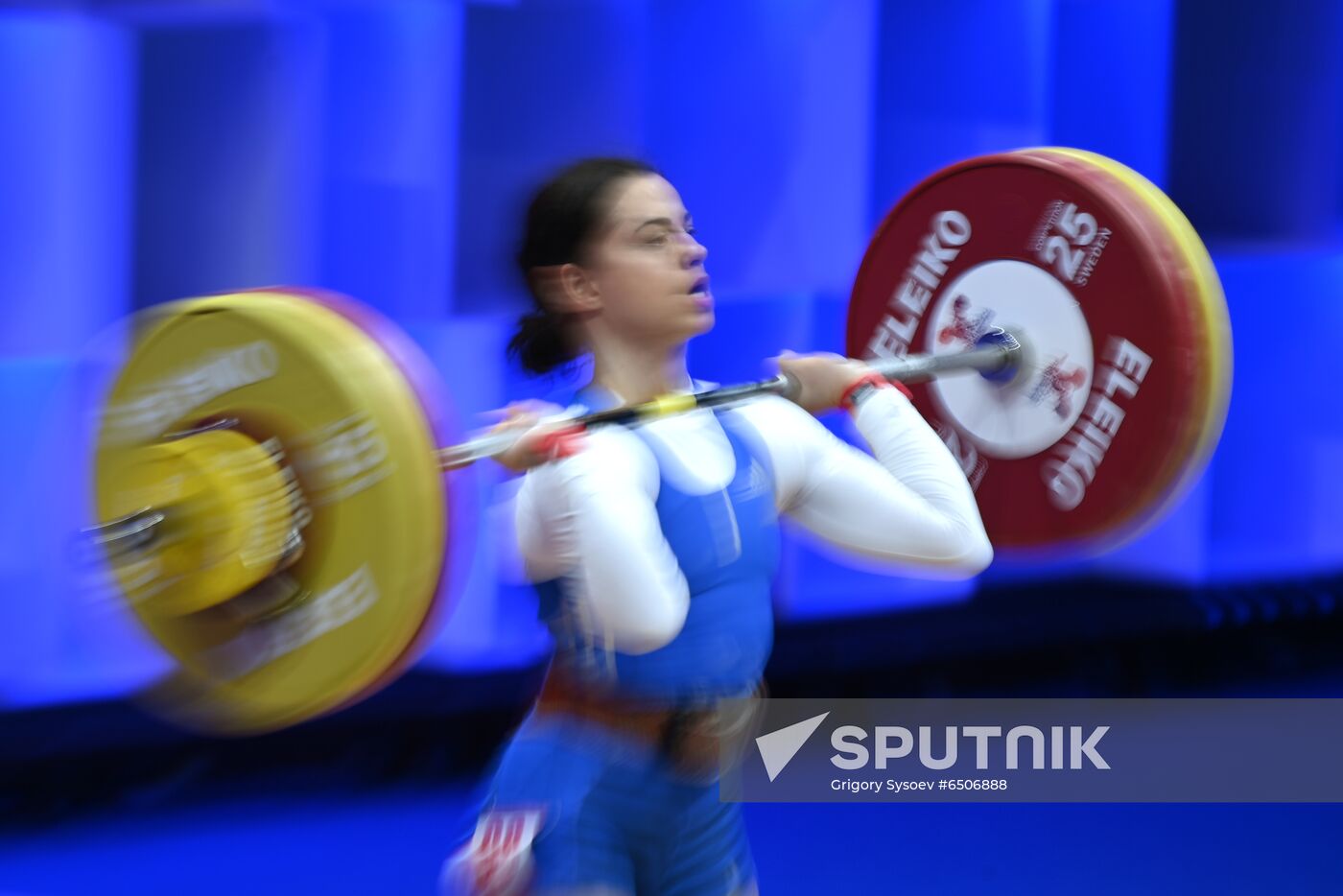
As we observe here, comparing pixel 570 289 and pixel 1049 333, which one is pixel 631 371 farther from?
pixel 1049 333

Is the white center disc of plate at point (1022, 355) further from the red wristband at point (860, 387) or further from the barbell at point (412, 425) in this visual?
the red wristband at point (860, 387)

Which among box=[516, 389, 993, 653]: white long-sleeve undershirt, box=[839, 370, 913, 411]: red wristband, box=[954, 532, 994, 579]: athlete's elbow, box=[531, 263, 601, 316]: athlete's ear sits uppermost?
box=[531, 263, 601, 316]: athlete's ear

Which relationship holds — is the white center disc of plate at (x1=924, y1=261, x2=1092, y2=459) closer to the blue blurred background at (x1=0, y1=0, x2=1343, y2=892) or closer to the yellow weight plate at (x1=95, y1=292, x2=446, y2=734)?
the yellow weight plate at (x1=95, y1=292, x2=446, y2=734)

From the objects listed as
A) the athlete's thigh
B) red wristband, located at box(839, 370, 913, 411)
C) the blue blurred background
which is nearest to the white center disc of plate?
red wristband, located at box(839, 370, 913, 411)

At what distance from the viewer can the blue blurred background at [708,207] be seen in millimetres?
2941

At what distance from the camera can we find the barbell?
1.43 meters

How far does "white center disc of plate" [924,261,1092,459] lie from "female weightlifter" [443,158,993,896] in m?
0.29

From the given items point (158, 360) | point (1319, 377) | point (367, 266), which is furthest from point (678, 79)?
point (158, 360)

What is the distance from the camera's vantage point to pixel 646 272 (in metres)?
1.61

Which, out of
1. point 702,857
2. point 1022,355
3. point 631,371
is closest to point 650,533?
point 631,371

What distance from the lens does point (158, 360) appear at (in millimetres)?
1556

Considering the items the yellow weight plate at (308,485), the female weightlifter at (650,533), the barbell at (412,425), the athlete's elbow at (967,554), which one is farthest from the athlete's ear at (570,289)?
the athlete's elbow at (967,554)

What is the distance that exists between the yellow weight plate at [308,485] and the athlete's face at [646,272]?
0.85 ft

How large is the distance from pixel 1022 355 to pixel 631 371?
0.51 meters
